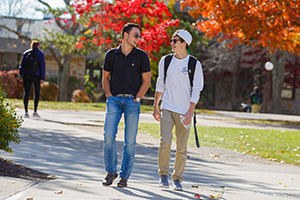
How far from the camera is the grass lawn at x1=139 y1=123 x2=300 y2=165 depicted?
37.3 feet

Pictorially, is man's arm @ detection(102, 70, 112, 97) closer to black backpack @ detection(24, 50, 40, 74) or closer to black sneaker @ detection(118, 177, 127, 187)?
black sneaker @ detection(118, 177, 127, 187)

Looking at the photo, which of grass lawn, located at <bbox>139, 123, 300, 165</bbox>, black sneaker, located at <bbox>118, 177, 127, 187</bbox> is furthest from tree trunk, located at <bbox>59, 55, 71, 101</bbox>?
black sneaker, located at <bbox>118, 177, 127, 187</bbox>

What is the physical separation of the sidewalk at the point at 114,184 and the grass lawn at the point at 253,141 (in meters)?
1.06

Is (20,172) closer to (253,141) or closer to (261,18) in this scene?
(253,141)

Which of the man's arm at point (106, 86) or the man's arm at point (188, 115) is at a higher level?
the man's arm at point (106, 86)

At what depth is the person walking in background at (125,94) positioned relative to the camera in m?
6.58

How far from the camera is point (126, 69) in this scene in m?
6.64

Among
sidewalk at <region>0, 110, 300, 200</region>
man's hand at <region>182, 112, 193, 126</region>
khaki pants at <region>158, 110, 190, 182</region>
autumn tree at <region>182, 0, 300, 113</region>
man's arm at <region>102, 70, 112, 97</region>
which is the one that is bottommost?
sidewalk at <region>0, 110, 300, 200</region>

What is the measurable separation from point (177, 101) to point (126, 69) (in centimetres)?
71

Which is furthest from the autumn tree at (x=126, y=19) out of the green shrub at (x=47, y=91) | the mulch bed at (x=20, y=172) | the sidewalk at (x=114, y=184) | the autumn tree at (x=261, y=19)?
the mulch bed at (x=20, y=172)

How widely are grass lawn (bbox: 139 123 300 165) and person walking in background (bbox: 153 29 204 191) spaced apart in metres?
4.19

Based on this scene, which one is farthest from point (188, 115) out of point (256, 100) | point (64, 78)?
point (64, 78)

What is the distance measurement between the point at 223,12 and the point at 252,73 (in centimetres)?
1781

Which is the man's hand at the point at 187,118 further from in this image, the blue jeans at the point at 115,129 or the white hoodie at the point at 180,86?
the blue jeans at the point at 115,129
